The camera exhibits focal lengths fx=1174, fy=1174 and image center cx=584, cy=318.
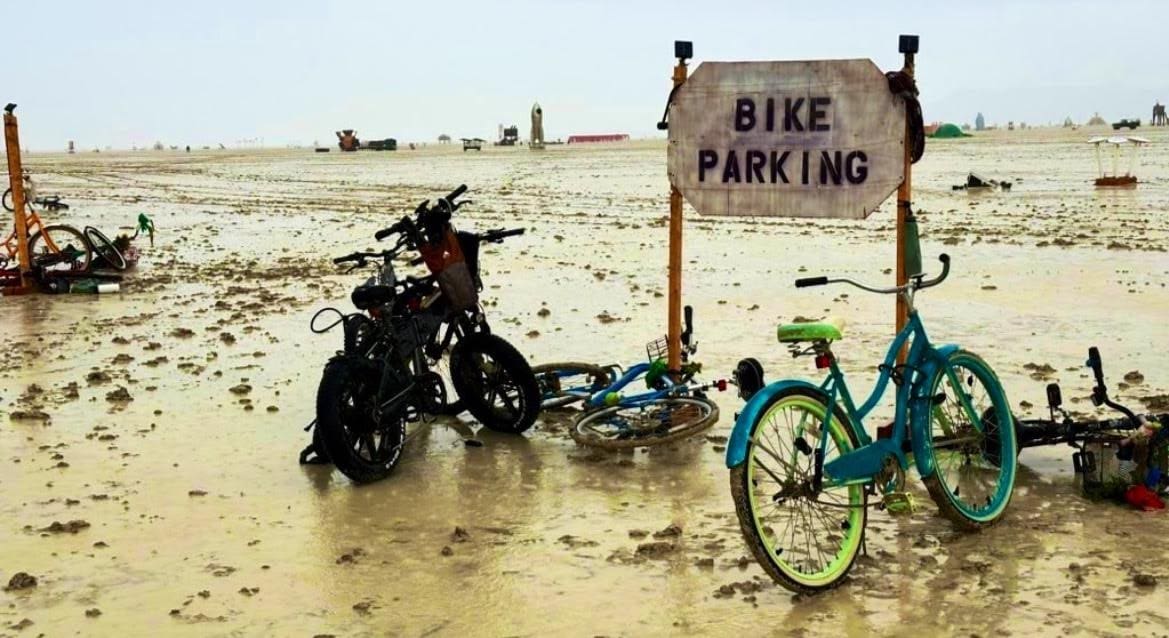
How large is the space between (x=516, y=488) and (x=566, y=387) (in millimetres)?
1909

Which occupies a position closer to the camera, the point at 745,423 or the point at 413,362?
the point at 745,423

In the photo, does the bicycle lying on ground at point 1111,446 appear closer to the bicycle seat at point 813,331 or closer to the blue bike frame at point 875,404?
the blue bike frame at point 875,404

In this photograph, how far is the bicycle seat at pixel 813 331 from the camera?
4.73 m

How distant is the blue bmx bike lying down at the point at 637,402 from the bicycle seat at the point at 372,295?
48.7 inches

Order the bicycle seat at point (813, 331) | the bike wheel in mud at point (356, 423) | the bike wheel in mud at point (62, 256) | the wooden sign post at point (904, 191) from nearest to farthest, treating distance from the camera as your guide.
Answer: the bicycle seat at point (813, 331) → the bike wheel in mud at point (356, 423) → the wooden sign post at point (904, 191) → the bike wheel in mud at point (62, 256)

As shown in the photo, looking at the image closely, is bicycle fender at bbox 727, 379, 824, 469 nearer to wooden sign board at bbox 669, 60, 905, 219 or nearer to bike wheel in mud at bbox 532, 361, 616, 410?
wooden sign board at bbox 669, 60, 905, 219

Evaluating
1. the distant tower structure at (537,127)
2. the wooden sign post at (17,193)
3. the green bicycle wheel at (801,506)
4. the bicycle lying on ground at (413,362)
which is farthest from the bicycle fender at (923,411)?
the distant tower structure at (537,127)

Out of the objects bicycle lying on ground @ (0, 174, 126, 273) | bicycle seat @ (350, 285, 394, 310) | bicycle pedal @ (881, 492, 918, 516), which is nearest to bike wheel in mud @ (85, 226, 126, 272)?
bicycle lying on ground @ (0, 174, 126, 273)

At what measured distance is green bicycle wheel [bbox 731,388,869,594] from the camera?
4434 millimetres

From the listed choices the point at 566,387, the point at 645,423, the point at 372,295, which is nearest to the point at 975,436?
the point at 645,423

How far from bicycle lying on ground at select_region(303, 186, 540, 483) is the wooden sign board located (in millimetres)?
1253

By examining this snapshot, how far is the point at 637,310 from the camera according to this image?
1125 centimetres

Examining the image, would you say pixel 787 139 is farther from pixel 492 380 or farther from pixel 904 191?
pixel 492 380

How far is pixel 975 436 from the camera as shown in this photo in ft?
18.4
